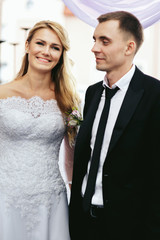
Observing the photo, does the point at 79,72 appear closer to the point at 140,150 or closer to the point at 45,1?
the point at 45,1

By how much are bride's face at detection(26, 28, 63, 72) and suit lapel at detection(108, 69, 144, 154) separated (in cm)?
73

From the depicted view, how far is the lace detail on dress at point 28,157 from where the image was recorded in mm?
2166

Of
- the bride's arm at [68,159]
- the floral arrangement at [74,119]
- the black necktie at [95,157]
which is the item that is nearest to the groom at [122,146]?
the black necktie at [95,157]

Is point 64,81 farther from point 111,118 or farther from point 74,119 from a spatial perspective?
point 111,118

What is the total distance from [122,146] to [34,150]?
72cm

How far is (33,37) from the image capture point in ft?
7.60

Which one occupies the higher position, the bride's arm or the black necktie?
the black necktie

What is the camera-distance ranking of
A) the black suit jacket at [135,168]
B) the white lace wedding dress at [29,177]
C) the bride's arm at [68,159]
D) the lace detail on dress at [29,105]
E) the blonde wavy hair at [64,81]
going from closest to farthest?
the black suit jacket at [135,168]
the white lace wedding dress at [29,177]
the lace detail on dress at [29,105]
the blonde wavy hair at [64,81]
the bride's arm at [68,159]

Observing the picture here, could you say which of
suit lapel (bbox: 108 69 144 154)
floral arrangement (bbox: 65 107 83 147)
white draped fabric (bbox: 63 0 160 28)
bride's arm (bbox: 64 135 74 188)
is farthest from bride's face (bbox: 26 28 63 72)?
suit lapel (bbox: 108 69 144 154)

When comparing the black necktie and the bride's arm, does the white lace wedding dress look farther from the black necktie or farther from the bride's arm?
the black necktie

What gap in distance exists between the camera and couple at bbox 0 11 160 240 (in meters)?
1.72

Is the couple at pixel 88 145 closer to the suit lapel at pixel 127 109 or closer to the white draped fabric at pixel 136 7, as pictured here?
the suit lapel at pixel 127 109

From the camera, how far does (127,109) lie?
172cm

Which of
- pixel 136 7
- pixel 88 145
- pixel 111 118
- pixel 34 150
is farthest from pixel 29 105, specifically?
pixel 136 7
